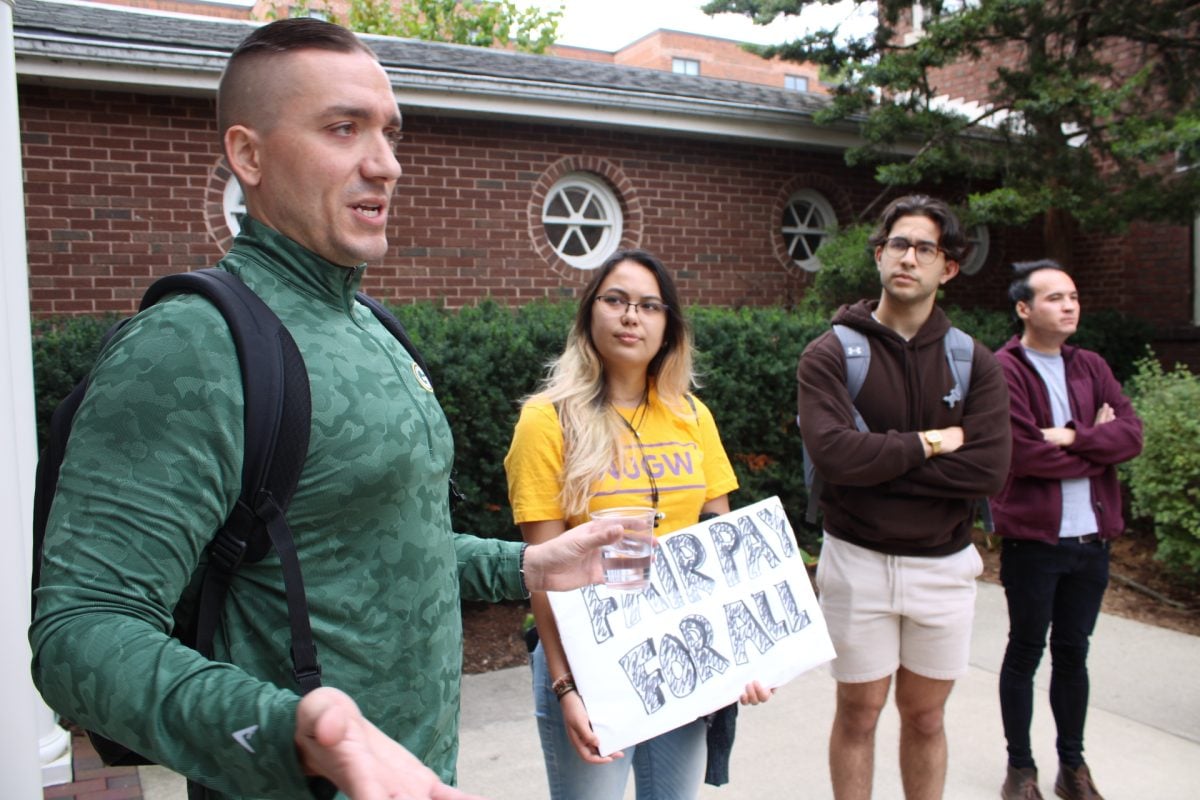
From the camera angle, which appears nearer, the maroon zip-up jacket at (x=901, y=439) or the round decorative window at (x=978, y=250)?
the maroon zip-up jacket at (x=901, y=439)

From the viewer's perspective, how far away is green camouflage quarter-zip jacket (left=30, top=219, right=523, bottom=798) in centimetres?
108

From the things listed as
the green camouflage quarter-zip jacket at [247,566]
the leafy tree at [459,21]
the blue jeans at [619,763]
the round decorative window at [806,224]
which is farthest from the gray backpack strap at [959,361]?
the leafy tree at [459,21]

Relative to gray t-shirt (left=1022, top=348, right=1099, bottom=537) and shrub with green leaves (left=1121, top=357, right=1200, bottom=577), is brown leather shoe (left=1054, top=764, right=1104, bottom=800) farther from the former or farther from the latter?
shrub with green leaves (left=1121, top=357, right=1200, bottom=577)

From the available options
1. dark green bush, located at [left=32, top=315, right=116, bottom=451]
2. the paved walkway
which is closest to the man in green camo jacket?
the paved walkway

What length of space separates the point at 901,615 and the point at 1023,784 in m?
1.15

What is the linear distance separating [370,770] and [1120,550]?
8.10 metres

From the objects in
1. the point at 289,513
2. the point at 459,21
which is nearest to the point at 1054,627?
the point at 289,513

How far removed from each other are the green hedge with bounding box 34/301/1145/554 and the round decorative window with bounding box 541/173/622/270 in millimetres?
2215

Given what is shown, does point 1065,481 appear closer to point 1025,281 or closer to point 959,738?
point 1025,281

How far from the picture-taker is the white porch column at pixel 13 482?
123 inches

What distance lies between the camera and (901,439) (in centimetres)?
313

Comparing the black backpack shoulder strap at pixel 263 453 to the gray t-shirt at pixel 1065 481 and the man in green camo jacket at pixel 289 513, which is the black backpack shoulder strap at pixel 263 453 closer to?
the man in green camo jacket at pixel 289 513

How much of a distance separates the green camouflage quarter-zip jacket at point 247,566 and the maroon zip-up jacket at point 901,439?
1848 millimetres

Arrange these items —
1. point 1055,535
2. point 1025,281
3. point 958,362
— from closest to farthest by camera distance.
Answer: point 958,362 → point 1055,535 → point 1025,281
